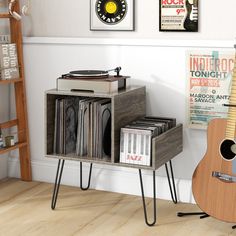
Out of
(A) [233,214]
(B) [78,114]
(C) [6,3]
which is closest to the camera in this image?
(A) [233,214]

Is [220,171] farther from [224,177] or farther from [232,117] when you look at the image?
[232,117]

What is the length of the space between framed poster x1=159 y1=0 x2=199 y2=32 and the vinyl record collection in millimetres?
522

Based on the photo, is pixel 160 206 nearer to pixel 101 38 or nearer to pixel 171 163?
pixel 171 163

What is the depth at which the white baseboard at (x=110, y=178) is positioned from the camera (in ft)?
9.78

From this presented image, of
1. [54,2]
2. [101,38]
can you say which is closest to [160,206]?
[101,38]

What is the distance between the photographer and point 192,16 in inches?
110

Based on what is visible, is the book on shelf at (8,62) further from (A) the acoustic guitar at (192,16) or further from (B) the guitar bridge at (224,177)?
(B) the guitar bridge at (224,177)

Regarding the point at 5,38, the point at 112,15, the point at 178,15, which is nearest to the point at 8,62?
the point at 5,38

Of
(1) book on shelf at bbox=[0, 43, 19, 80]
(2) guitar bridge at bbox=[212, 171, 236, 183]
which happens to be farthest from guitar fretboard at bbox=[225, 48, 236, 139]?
(1) book on shelf at bbox=[0, 43, 19, 80]

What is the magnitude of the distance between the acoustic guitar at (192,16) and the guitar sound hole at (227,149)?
2.10 feet

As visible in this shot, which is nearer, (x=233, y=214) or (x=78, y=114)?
(x=233, y=214)

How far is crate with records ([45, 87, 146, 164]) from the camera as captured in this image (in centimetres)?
264

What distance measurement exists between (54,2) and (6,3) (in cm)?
30

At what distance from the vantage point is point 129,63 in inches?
118
